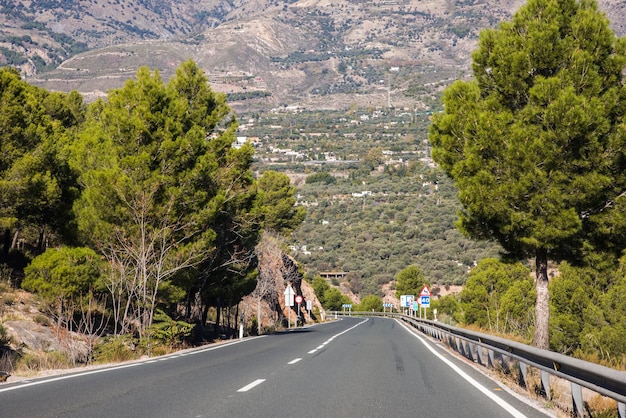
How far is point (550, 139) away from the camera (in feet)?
49.3

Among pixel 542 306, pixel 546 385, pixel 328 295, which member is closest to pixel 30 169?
pixel 542 306

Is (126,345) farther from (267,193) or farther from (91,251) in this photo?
(267,193)

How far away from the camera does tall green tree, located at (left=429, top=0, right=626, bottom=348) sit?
1481 cm

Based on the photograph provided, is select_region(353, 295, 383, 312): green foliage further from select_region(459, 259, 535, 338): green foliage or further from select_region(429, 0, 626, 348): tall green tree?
select_region(429, 0, 626, 348): tall green tree

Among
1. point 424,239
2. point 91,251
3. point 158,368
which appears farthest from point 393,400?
point 424,239

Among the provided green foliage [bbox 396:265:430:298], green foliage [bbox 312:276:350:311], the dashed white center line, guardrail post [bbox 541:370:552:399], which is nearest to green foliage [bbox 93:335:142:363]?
the dashed white center line

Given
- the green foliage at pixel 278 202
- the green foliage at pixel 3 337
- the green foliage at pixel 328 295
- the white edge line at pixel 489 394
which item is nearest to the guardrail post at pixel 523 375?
the white edge line at pixel 489 394

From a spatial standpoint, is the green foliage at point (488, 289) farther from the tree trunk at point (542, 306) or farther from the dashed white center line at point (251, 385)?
the dashed white center line at point (251, 385)

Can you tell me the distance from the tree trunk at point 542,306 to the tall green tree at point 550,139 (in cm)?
3

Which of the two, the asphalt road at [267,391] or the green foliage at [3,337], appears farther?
the green foliage at [3,337]

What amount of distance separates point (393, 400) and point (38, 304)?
17.5m

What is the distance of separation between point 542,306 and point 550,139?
4.12 m

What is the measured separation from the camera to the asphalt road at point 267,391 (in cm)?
827

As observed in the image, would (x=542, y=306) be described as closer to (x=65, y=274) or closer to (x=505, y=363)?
(x=505, y=363)
